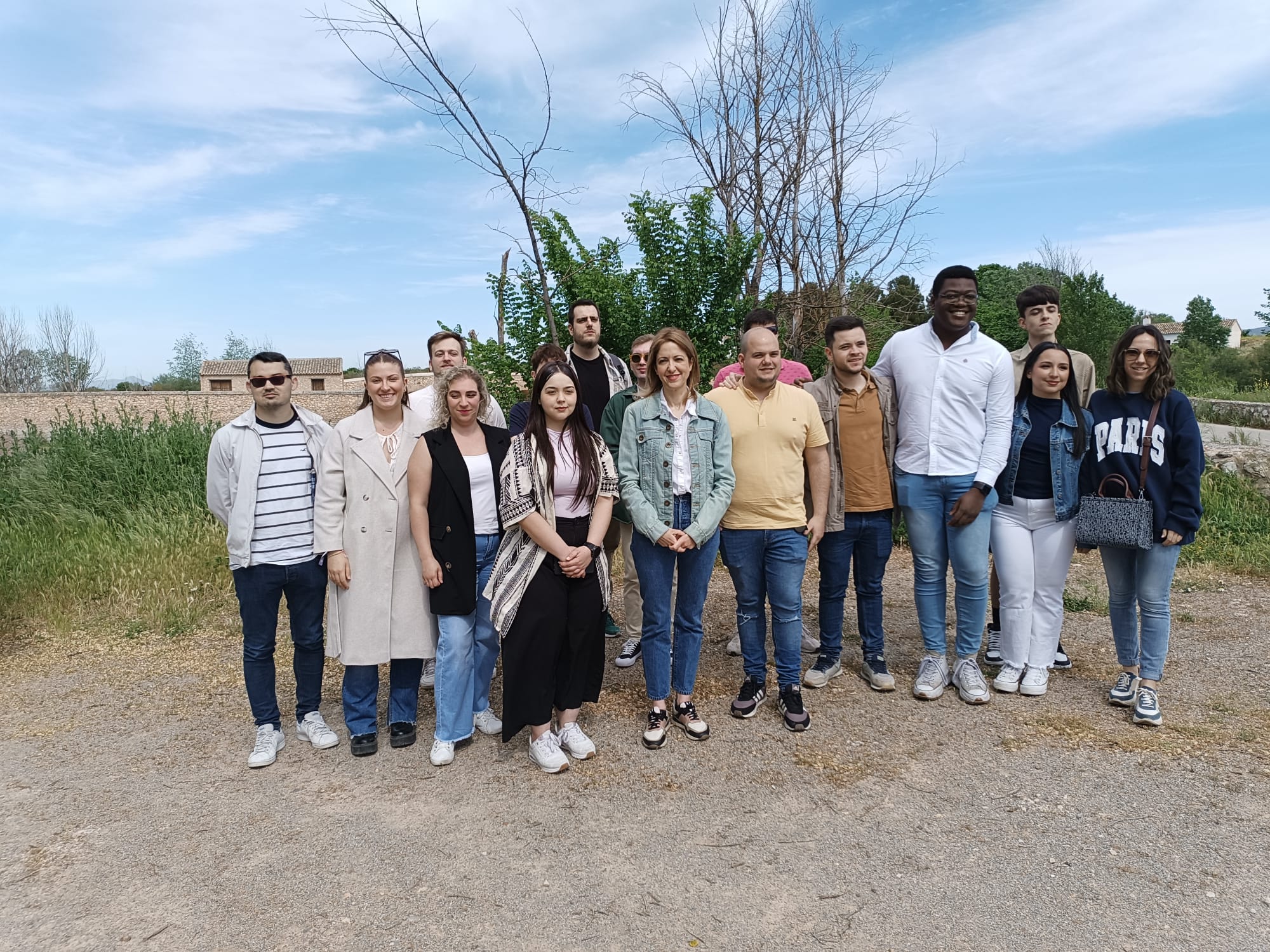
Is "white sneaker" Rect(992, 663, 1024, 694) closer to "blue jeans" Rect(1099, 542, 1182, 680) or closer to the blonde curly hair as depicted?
"blue jeans" Rect(1099, 542, 1182, 680)

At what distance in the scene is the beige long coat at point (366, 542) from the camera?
3.85 metres

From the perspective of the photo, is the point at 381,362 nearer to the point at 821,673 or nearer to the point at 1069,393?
the point at 821,673

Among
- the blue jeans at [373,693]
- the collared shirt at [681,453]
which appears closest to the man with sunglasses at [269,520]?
the blue jeans at [373,693]

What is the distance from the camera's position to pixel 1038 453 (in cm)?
434

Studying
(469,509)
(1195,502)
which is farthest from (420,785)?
(1195,502)

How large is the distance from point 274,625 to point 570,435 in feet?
5.82

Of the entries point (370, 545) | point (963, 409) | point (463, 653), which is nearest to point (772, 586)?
point (963, 409)

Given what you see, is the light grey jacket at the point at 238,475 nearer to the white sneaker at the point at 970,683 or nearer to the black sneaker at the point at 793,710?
the black sneaker at the point at 793,710

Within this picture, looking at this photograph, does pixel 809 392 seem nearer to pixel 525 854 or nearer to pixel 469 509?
pixel 469 509

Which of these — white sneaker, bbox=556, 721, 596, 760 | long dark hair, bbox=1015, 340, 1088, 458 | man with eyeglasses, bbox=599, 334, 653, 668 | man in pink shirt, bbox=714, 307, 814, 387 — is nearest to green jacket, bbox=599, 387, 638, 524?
man with eyeglasses, bbox=599, 334, 653, 668

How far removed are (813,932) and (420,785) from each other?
6.15 ft

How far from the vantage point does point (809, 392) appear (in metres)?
4.54

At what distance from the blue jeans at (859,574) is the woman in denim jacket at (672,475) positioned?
0.87m

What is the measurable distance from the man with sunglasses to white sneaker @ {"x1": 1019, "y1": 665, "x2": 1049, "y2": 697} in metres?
3.70
